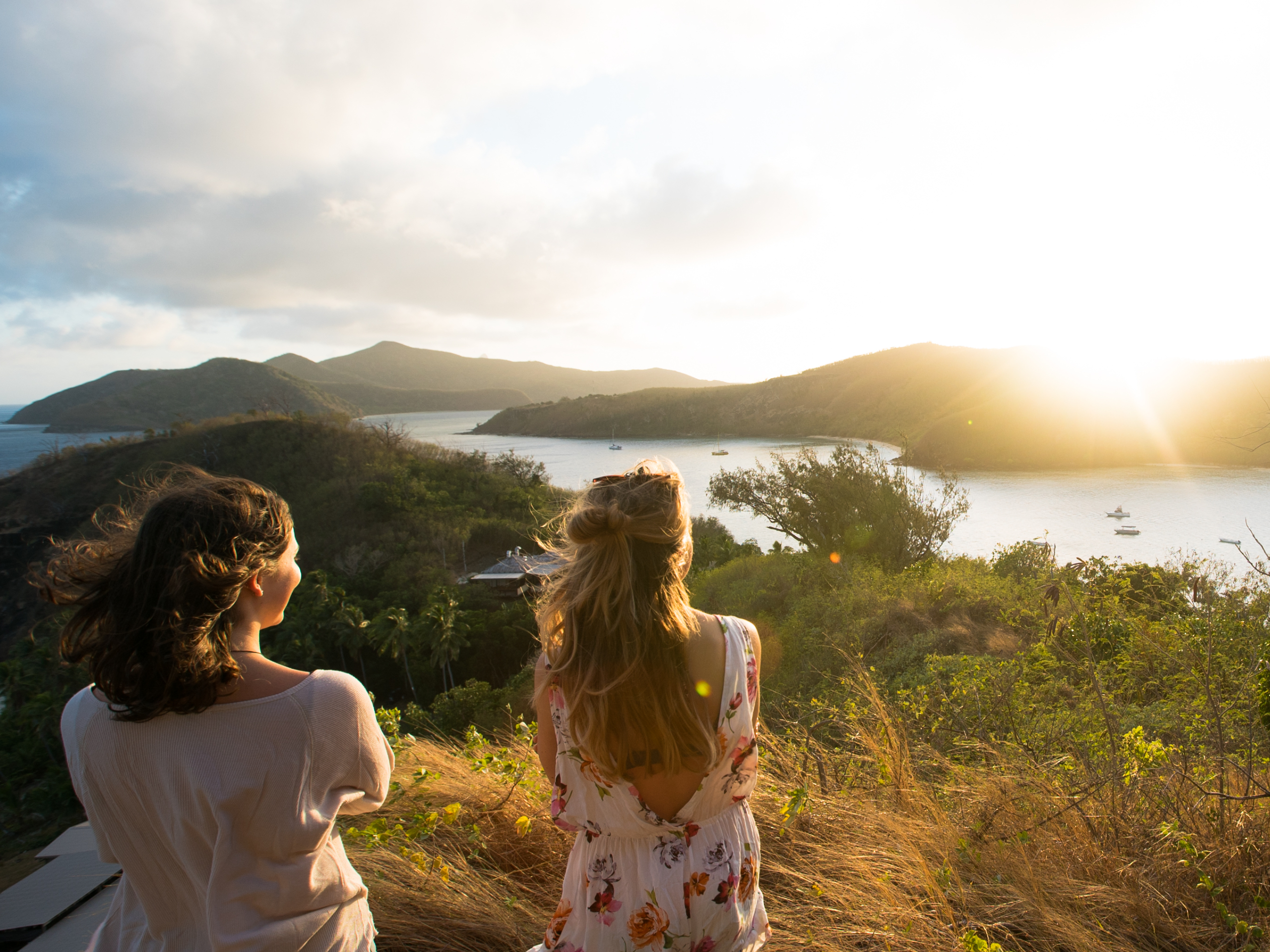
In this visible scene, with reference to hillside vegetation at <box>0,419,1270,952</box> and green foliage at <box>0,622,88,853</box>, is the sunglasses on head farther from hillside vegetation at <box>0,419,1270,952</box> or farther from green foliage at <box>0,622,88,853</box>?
green foliage at <box>0,622,88,853</box>

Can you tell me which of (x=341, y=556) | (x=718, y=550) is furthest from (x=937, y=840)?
(x=341, y=556)

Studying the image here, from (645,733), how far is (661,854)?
0.33 metres

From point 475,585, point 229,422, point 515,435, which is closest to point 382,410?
point 515,435

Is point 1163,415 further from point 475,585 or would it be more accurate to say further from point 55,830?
point 55,830

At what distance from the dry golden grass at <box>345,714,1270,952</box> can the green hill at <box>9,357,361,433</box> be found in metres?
95.5

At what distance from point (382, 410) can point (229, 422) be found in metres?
80.5

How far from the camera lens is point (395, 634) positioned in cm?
2497

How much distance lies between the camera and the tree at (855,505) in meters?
16.0

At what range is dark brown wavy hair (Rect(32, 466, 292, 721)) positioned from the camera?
0.95 metres

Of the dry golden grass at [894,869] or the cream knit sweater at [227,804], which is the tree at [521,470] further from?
the cream knit sweater at [227,804]

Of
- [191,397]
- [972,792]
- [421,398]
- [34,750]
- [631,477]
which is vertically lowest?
[34,750]

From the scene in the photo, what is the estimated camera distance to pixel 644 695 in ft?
4.27

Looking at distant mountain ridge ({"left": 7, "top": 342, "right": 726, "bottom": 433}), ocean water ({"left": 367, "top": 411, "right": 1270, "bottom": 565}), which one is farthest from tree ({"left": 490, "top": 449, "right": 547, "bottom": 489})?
distant mountain ridge ({"left": 7, "top": 342, "right": 726, "bottom": 433})

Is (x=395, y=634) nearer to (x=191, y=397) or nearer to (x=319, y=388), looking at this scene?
(x=191, y=397)
